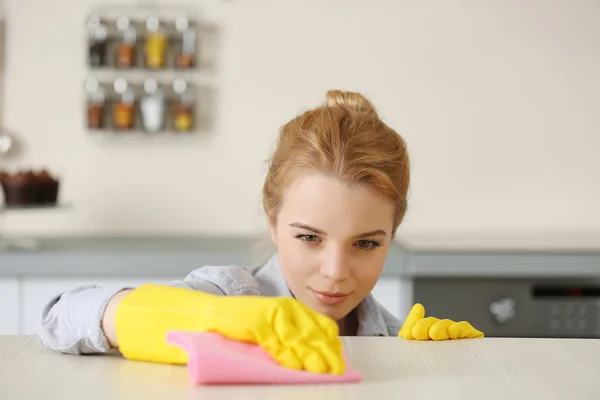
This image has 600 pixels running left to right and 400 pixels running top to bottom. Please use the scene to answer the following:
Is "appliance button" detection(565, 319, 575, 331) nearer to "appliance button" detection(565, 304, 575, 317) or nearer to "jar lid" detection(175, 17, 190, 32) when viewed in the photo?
"appliance button" detection(565, 304, 575, 317)

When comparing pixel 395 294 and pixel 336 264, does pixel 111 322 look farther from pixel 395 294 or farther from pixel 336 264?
pixel 395 294

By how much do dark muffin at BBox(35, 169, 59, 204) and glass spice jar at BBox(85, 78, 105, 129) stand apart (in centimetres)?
24

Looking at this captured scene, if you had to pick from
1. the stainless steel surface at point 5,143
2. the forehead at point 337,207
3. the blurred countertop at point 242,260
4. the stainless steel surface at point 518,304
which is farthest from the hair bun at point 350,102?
the stainless steel surface at point 5,143

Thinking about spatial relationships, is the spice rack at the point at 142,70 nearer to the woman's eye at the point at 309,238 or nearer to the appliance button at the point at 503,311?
the appliance button at the point at 503,311

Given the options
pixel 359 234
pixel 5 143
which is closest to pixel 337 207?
pixel 359 234

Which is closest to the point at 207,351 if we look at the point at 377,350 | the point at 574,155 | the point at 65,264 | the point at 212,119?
the point at 377,350

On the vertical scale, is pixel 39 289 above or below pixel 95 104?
below

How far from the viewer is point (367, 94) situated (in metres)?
2.61

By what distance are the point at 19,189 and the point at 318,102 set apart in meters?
0.93

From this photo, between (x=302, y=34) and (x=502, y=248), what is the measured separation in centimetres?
92

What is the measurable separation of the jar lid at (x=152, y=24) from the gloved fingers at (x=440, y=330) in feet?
6.33

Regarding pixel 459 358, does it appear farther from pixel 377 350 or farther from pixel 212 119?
pixel 212 119

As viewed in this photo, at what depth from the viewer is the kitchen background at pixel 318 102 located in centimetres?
258

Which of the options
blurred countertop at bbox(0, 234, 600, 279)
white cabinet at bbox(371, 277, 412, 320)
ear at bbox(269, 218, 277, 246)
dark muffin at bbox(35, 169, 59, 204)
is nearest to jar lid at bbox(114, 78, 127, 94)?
dark muffin at bbox(35, 169, 59, 204)
